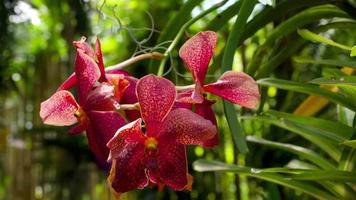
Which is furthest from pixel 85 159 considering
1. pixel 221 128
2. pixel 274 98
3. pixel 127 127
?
pixel 127 127

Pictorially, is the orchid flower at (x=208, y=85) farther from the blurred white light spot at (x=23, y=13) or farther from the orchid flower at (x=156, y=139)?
the blurred white light spot at (x=23, y=13)

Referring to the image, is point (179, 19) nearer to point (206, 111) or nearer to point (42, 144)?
point (206, 111)

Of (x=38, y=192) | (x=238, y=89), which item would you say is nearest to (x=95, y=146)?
(x=238, y=89)

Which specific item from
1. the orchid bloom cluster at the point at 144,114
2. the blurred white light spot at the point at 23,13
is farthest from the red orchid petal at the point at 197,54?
the blurred white light spot at the point at 23,13

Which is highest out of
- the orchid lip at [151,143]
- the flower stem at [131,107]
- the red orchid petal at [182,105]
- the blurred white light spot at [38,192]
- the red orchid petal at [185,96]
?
the red orchid petal at [185,96]

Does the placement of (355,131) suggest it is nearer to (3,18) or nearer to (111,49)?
(3,18)

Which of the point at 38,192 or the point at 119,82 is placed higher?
the point at 119,82
